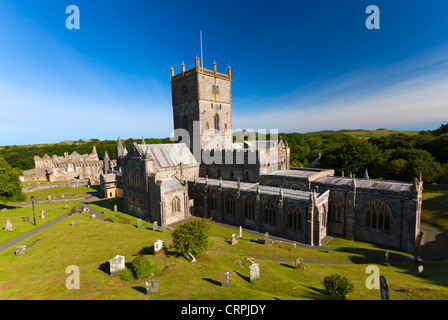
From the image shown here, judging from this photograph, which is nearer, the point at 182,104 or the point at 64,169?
the point at 182,104

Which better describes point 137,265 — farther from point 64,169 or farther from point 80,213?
point 64,169

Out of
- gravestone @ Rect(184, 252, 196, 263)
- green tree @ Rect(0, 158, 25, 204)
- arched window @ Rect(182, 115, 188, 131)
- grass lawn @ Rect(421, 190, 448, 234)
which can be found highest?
arched window @ Rect(182, 115, 188, 131)

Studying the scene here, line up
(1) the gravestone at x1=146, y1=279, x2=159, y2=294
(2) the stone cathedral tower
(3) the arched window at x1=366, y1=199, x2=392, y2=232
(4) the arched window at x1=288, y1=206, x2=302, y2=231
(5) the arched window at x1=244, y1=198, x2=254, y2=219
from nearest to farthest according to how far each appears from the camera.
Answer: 1. (1) the gravestone at x1=146, y1=279, x2=159, y2=294
2. (3) the arched window at x1=366, y1=199, x2=392, y2=232
3. (4) the arched window at x1=288, y1=206, x2=302, y2=231
4. (5) the arched window at x1=244, y1=198, x2=254, y2=219
5. (2) the stone cathedral tower

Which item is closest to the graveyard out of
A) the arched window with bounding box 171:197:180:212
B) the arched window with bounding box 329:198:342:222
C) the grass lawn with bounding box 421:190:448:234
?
the arched window with bounding box 329:198:342:222

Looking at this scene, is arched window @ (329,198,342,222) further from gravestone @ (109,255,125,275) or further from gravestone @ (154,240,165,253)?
gravestone @ (109,255,125,275)

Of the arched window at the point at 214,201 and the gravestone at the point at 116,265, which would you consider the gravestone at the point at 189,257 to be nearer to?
the gravestone at the point at 116,265

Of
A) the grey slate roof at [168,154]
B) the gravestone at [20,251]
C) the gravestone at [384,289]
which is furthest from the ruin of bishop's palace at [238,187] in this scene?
the gravestone at [20,251]
